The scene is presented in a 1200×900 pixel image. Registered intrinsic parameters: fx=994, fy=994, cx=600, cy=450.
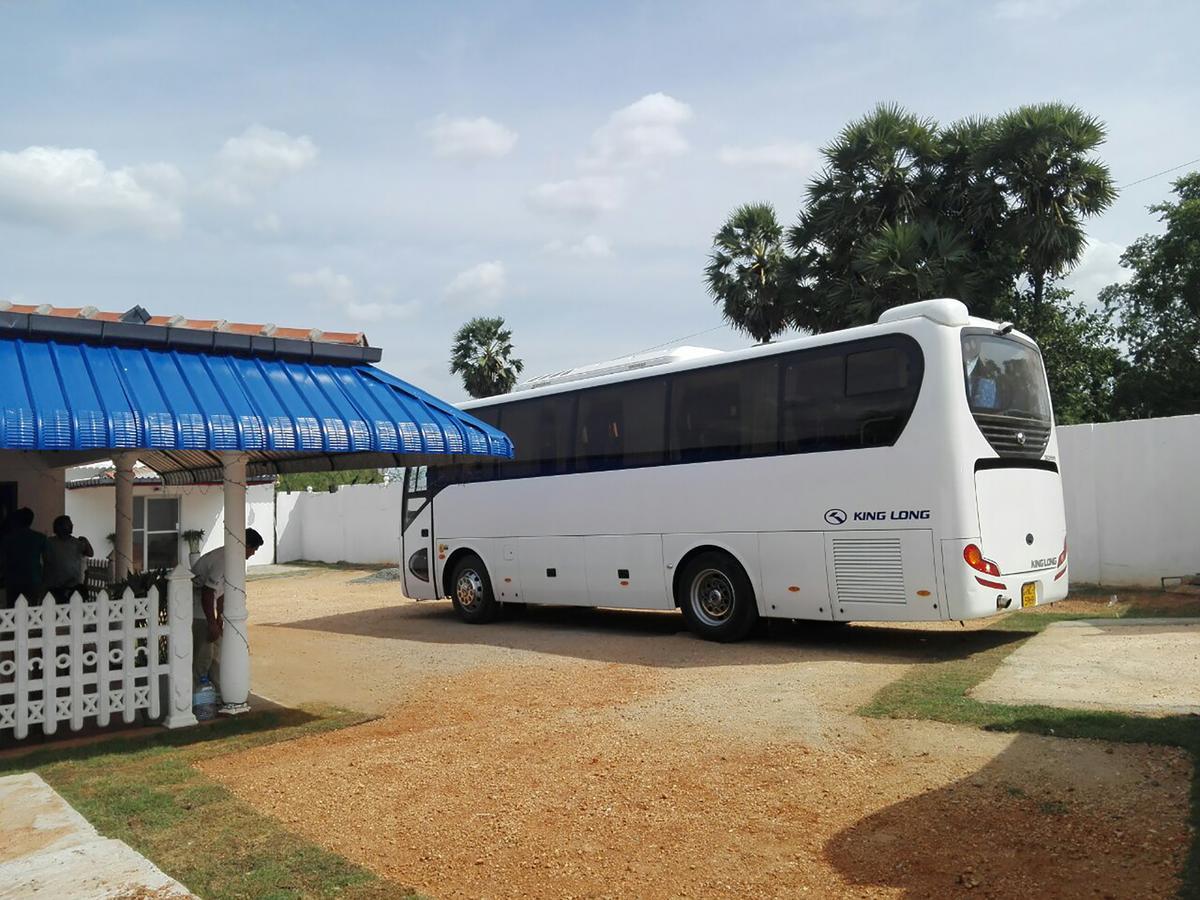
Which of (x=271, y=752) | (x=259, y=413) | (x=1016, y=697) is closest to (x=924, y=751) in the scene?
(x=1016, y=697)

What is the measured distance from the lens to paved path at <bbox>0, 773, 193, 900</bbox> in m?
4.52

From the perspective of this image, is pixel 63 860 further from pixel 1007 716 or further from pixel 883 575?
pixel 883 575

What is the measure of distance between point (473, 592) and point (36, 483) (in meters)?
6.38

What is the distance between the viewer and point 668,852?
502cm

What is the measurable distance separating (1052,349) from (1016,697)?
59.4ft

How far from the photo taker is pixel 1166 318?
2639cm

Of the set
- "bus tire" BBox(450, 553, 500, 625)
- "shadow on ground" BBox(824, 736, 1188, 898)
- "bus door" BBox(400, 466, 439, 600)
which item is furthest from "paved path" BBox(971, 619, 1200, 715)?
"bus door" BBox(400, 466, 439, 600)

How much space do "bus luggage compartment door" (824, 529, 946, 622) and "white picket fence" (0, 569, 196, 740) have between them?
658cm

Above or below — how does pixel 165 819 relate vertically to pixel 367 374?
below

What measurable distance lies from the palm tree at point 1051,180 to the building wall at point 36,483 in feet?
68.1

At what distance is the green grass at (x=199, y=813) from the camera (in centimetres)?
473

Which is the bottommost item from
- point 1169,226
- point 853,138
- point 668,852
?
point 668,852

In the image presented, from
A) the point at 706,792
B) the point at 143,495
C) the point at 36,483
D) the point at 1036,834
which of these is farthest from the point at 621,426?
the point at 143,495

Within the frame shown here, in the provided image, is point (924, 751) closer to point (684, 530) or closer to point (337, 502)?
point (684, 530)
